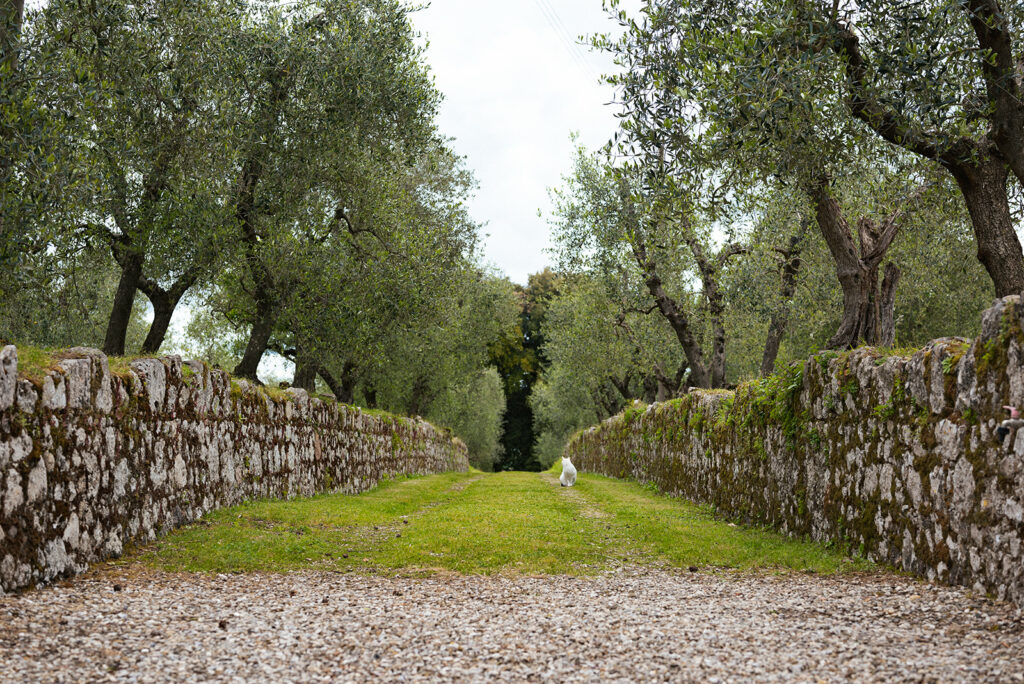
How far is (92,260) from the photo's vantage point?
15.6 metres

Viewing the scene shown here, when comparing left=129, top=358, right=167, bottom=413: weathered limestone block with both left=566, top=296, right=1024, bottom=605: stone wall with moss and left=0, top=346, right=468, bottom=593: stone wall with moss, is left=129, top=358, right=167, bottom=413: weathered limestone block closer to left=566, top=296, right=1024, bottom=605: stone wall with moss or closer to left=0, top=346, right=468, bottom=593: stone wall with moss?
left=0, top=346, right=468, bottom=593: stone wall with moss

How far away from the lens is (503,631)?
197 inches

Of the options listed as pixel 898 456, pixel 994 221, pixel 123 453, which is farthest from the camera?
pixel 994 221

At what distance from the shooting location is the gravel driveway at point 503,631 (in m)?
4.07

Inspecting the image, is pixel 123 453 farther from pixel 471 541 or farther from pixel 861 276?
pixel 861 276

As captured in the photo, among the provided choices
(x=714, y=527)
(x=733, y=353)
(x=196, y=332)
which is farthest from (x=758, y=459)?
(x=196, y=332)

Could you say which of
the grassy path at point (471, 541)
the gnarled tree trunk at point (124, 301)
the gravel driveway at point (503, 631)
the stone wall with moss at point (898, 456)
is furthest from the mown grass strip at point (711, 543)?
the gnarled tree trunk at point (124, 301)

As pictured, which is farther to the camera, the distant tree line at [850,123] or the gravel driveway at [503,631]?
the distant tree line at [850,123]

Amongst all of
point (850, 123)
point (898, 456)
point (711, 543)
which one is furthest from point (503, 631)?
point (850, 123)

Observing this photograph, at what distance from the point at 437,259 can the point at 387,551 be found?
13739 mm

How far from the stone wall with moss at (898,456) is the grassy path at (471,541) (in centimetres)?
58

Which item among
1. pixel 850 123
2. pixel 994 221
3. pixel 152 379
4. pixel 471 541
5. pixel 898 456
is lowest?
pixel 471 541

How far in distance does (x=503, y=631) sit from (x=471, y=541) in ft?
12.9

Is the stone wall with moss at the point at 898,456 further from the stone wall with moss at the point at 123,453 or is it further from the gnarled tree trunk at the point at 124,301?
the gnarled tree trunk at the point at 124,301
